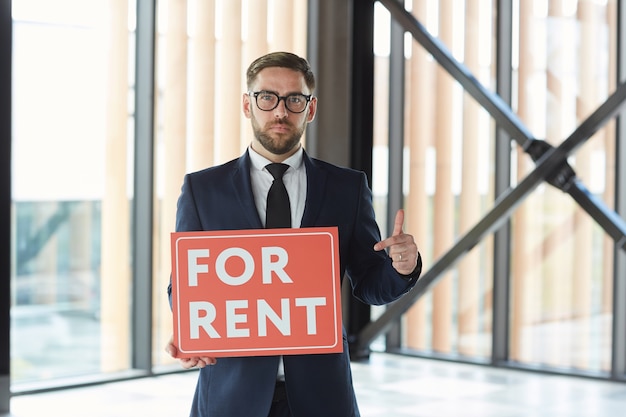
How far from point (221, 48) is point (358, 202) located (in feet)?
12.9

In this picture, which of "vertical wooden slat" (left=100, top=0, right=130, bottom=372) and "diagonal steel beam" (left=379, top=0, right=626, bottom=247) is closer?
"diagonal steel beam" (left=379, top=0, right=626, bottom=247)

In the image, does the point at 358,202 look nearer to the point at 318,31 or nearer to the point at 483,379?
the point at 483,379

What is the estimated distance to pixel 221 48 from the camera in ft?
18.2

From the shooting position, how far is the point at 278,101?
168 cm

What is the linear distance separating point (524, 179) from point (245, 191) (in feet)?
11.8

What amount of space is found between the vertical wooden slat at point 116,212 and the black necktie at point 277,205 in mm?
3654

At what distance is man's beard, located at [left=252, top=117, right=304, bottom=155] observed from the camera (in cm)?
170

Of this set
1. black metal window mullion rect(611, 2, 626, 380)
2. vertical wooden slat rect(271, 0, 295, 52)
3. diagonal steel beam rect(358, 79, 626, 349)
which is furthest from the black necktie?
vertical wooden slat rect(271, 0, 295, 52)

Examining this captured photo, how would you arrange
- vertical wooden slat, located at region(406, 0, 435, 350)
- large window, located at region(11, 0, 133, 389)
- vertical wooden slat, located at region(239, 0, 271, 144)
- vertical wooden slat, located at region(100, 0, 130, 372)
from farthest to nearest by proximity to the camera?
1. vertical wooden slat, located at region(406, 0, 435, 350)
2. vertical wooden slat, located at region(239, 0, 271, 144)
3. vertical wooden slat, located at region(100, 0, 130, 372)
4. large window, located at region(11, 0, 133, 389)

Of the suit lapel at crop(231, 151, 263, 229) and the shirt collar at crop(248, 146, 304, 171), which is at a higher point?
the shirt collar at crop(248, 146, 304, 171)

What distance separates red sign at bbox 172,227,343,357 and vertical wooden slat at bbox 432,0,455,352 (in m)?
4.34

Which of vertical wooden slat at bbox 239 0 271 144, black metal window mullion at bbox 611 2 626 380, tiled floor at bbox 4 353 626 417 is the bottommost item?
tiled floor at bbox 4 353 626 417

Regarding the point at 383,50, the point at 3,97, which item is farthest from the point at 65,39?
the point at 383,50

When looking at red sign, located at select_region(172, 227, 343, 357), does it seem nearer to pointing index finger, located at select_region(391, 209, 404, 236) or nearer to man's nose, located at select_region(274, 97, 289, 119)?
pointing index finger, located at select_region(391, 209, 404, 236)
